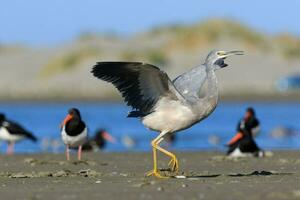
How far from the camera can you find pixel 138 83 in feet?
40.8

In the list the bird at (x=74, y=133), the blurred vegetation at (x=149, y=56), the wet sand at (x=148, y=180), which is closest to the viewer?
the wet sand at (x=148, y=180)

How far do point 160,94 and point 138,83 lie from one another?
295 millimetres

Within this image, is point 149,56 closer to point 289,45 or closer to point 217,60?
point 289,45

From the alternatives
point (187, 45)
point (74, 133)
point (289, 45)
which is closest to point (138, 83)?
point (74, 133)

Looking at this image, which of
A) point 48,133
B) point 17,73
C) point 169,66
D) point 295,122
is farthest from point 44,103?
point 48,133

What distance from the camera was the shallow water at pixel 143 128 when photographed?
26781mm

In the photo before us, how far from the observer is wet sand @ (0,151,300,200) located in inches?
403

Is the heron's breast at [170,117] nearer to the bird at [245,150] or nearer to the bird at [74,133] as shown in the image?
the bird at [74,133]

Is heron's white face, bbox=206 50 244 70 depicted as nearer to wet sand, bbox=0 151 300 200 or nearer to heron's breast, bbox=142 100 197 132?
heron's breast, bbox=142 100 197 132

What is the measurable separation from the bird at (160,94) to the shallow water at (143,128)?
10.8 m

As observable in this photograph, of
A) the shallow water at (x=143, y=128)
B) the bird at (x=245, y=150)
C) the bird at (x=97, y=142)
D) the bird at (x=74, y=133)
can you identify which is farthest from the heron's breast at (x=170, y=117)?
the shallow water at (x=143, y=128)

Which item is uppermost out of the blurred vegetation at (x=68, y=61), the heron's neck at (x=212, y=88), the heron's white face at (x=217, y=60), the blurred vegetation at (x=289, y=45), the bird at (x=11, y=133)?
the blurred vegetation at (x=289, y=45)

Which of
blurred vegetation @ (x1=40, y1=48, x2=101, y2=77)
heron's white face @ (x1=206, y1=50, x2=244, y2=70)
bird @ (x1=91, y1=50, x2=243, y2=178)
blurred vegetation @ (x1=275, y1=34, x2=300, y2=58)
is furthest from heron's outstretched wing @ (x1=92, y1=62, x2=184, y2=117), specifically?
blurred vegetation @ (x1=275, y1=34, x2=300, y2=58)

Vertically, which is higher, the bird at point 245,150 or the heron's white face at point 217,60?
the heron's white face at point 217,60
